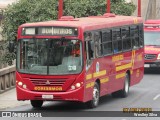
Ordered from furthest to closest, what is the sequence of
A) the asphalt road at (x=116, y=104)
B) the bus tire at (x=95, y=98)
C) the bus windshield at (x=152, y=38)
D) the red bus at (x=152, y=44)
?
1. the bus windshield at (x=152, y=38)
2. the red bus at (x=152, y=44)
3. the bus tire at (x=95, y=98)
4. the asphalt road at (x=116, y=104)

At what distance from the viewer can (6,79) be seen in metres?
25.7

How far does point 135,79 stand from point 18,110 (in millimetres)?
6692

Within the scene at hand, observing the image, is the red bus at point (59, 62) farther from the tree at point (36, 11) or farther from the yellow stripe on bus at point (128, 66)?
the tree at point (36, 11)

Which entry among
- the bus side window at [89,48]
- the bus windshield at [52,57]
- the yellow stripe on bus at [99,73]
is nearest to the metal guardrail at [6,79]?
the yellow stripe on bus at [99,73]

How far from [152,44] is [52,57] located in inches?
589

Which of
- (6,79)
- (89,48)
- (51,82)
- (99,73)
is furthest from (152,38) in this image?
(51,82)

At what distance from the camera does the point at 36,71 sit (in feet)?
63.9

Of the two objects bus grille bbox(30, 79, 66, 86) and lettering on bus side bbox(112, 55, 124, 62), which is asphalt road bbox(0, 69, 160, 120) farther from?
lettering on bus side bbox(112, 55, 124, 62)

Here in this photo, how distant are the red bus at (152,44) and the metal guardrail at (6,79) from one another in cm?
903

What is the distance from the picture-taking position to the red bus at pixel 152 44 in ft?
108

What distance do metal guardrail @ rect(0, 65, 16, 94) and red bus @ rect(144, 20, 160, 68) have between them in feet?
29.6

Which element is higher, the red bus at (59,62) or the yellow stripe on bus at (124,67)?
the red bus at (59,62)

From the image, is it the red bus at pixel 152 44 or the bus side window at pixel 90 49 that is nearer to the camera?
the bus side window at pixel 90 49

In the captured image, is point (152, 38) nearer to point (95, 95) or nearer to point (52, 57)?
point (95, 95)
